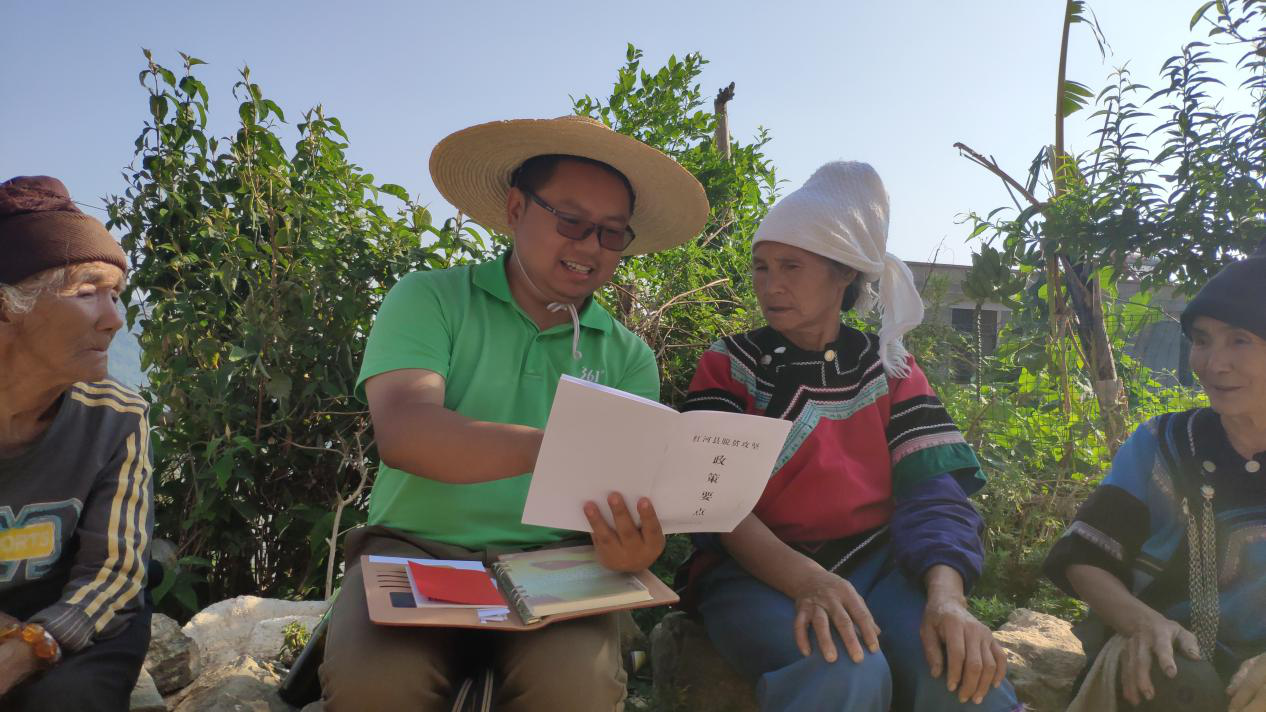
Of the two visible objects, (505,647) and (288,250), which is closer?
(505,647)

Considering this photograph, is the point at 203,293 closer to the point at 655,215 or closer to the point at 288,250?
the point at 288,250

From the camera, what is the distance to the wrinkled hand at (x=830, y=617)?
200 centimetres

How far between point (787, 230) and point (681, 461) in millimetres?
1029

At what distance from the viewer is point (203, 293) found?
3582 millimetres

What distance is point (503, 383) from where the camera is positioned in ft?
7.98

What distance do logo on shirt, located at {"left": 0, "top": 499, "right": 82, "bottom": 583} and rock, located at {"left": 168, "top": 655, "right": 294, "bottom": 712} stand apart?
0.78 m

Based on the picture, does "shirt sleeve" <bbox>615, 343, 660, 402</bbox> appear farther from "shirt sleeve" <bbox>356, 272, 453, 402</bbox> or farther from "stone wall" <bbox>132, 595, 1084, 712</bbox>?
"stone wall" <bbox>132, 595, 1084, 712</bbox>

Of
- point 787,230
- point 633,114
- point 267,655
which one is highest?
point 633,114

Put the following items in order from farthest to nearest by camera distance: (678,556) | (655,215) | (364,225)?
1. (364,225)
2. (678,556)
3. (655,215)

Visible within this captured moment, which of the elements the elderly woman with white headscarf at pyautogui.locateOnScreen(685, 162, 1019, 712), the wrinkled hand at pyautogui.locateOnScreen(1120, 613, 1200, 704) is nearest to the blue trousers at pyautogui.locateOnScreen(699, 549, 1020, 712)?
the elderly woman with white headscarf at pyautogui.locateOnScreen(685, 162, 1019, 712)

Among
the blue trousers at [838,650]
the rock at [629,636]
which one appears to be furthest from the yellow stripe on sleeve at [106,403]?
the blue trousers at [838,650]

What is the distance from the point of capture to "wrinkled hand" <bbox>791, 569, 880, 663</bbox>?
2.00 metres

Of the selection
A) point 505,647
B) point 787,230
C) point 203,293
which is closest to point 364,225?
point 203,293

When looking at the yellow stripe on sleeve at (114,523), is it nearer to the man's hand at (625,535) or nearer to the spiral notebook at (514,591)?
the spiral notebook at (514,591)
